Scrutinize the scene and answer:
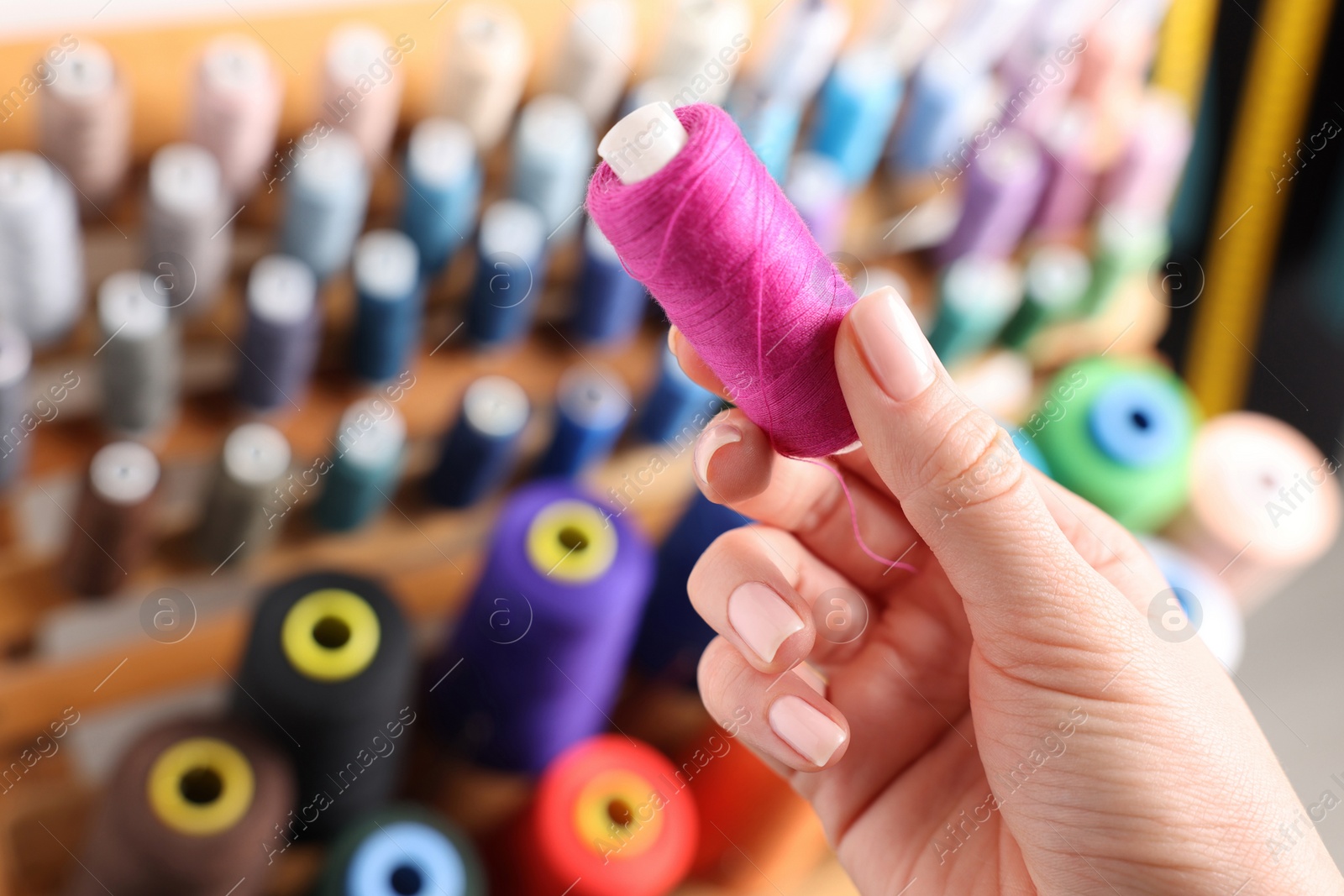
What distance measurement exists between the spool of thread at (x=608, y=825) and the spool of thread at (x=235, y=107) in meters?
0.51

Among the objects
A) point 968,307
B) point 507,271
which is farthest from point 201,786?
point 968,307

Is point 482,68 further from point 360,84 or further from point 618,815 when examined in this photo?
point 618,815

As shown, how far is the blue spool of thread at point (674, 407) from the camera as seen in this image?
2.99ft

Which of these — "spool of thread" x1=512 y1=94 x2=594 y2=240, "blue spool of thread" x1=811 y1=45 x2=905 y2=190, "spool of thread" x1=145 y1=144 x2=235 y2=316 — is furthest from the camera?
"blue spool of thread" x1=811 y1=45 x2=905 y2=190

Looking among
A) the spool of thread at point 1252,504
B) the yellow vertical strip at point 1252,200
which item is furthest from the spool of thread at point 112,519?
the yellow vertical strip at point 1252,200

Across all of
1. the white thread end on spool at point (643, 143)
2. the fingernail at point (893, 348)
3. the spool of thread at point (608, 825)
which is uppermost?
the white thread end on spool at point (643, 143)

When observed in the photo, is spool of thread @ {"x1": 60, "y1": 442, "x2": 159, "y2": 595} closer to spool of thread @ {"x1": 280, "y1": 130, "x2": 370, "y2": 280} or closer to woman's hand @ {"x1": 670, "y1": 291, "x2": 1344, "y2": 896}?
spool of thread @ {"x1": 280, "y1": 130, "x2": 370, "y2": 280}

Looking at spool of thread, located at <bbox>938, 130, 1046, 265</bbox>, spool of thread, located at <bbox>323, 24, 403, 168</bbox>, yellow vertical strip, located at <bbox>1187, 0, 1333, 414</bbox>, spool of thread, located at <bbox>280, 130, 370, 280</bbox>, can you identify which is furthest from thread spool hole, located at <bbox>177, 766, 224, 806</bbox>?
yellow vertical strip, located at <bbox>1187, 0, 1333, 414</bbox>

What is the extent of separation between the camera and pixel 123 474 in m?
0.75

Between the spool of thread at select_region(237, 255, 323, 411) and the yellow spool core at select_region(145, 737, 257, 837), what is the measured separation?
0.97 ft

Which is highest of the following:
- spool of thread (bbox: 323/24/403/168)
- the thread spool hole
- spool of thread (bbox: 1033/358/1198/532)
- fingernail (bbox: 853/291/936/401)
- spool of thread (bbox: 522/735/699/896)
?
fingernail (bbox: 853/291/936/401)

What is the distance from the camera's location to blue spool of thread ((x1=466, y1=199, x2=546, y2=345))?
871 millimetres

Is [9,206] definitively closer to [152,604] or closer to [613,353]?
[152,604]

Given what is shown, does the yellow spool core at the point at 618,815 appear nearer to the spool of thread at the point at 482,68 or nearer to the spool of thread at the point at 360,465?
the spool of thread at the point at 360,465
